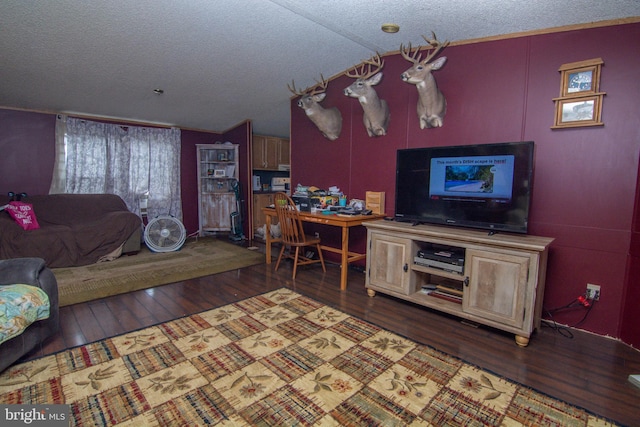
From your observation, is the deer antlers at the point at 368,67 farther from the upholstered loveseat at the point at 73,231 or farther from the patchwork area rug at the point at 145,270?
the upholstered loveseat at the point at 73,231

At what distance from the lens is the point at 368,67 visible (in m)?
3.57

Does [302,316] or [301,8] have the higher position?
[301,8]

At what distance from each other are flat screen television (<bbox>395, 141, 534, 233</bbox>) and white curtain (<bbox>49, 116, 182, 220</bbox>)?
171 inches

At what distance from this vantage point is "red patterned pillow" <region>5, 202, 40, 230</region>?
3754 mm

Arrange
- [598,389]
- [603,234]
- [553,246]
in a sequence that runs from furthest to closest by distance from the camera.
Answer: [553,246] < [603,234] < [598,389]

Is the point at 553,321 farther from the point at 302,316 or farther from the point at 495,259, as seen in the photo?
the point at 302,316

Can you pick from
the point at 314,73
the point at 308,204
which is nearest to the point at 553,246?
the point at 308,204

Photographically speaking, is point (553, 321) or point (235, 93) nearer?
point (553, 321)

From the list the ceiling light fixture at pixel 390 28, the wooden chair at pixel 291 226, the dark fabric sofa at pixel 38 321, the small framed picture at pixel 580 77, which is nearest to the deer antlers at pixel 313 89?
the ceiling light fixture at pixel 390 28

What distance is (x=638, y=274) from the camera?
208cm

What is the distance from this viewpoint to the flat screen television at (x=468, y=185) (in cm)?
233

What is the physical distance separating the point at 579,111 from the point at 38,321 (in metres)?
4.01

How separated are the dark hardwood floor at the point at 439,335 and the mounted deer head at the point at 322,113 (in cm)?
192

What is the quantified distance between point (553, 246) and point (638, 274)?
50 cm
